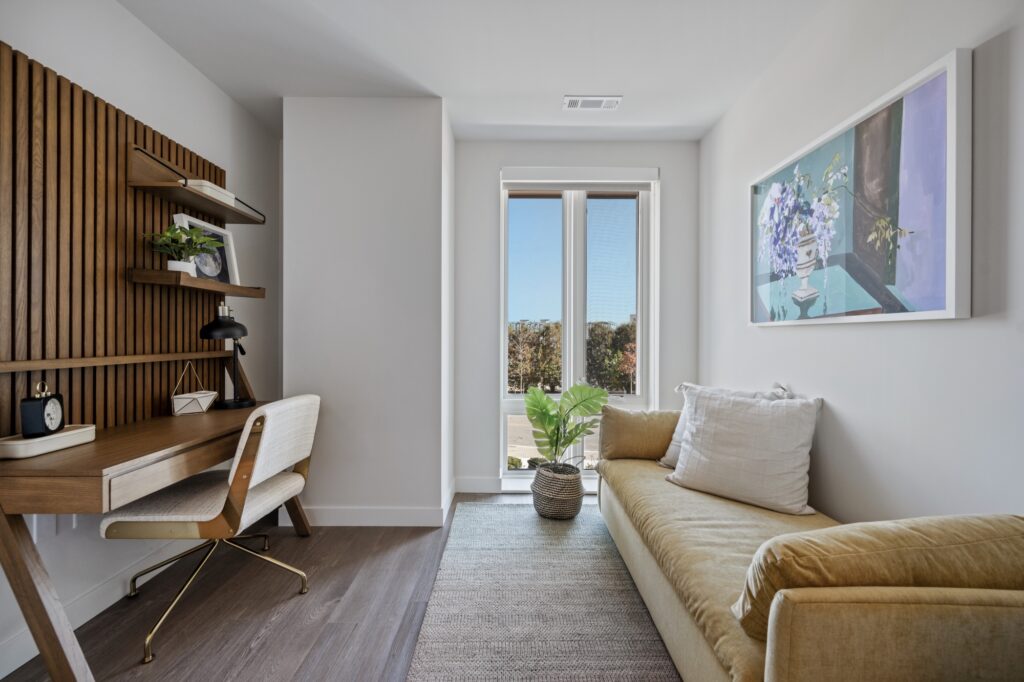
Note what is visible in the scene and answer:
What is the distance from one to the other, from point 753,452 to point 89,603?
2.79 m

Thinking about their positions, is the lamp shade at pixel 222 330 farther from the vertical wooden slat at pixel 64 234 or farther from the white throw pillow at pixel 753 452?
the white throw pillow at pixel 753 452

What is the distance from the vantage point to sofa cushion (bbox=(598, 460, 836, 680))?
3.78 feet

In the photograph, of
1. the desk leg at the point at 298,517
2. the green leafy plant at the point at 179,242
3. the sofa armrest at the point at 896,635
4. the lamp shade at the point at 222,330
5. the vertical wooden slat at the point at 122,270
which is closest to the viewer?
the sofa armrest at the point at 896,635

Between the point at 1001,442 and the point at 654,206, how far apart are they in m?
2.59

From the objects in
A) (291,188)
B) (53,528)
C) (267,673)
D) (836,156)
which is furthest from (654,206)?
(53,528)

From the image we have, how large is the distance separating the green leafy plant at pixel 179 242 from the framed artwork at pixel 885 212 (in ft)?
8.87

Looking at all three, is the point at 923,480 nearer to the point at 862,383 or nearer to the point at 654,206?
the point at 862,383

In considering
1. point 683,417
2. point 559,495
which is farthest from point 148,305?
point 683,417

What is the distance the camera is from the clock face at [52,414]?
1578 mm

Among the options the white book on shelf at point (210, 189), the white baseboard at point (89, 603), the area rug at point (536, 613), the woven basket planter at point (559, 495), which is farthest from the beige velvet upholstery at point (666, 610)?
the white book on shelf at point (210, 189)

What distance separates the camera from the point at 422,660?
66.5 inches

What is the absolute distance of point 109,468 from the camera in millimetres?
1426

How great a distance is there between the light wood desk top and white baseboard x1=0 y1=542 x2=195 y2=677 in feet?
2.12

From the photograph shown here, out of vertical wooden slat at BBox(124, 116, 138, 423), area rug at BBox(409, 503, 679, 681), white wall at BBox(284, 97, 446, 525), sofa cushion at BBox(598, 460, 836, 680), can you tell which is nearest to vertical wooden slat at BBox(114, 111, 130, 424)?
vertical wooden slat at BBox(124, 116, 138, 423)
